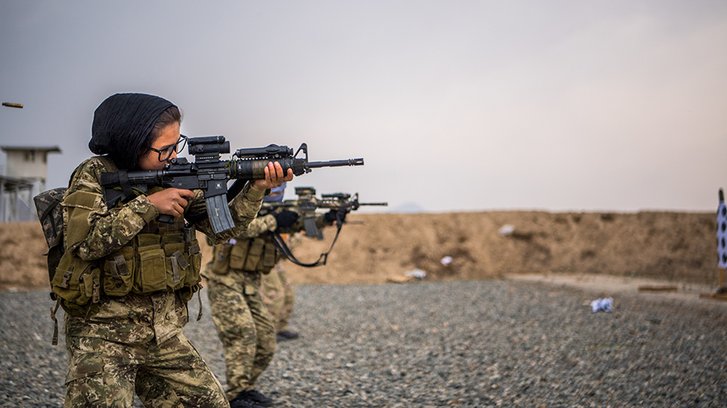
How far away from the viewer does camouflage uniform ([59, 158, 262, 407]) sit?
3367mm

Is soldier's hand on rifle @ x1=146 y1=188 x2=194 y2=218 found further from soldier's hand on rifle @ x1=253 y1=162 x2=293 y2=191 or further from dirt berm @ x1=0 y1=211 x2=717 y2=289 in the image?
dirt berm @ x1=0 y1=211 x2=717 y2=289

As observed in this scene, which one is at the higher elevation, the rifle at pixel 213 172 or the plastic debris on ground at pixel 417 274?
the rifle at pixel 213 172

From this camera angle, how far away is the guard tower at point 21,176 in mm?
32094

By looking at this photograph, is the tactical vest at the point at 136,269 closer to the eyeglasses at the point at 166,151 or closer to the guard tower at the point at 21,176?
the eyeglasses at the point at 166,151

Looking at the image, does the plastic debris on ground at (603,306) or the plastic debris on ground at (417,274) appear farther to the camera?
the plastic debris on ground at (417,274)

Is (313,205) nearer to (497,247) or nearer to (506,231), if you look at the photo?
(497,247)

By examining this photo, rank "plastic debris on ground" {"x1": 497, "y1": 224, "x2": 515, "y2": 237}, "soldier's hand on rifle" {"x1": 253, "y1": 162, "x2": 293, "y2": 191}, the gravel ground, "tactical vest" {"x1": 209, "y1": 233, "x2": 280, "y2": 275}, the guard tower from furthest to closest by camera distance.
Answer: the guard tower < "plastic debris on ground" {"x1": 497, "y1": 224, "x2": 515, "y2": 237} < "tactical vest" {"x1": 209, "y1": 233, "x2": 280, "y2": 275} < the gravel ground < "soldier's hand on rifle" {"x1": 253, "y1": 162, "x2": 293, "y2": 191}

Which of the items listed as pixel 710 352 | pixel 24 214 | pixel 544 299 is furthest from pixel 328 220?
pixel 24 214

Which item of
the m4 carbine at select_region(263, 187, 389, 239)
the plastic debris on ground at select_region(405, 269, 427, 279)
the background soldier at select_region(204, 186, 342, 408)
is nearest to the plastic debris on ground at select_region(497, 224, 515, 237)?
the plastic debris on ground at select_region(405, 269, 427, 279)

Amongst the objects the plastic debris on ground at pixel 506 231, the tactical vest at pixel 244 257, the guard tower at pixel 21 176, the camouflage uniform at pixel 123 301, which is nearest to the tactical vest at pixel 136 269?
the camouflage uniform at pixel 123 301

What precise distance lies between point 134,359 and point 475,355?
6.30 metres

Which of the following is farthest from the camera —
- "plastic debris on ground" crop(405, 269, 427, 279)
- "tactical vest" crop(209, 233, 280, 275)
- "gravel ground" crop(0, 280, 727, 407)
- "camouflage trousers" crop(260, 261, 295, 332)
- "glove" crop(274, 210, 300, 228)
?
"plastic debris on ground" crop(405, 269, 427, 279)

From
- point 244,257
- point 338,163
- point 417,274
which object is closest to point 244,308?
point 244,257

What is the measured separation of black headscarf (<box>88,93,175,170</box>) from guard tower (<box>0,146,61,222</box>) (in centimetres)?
3176
